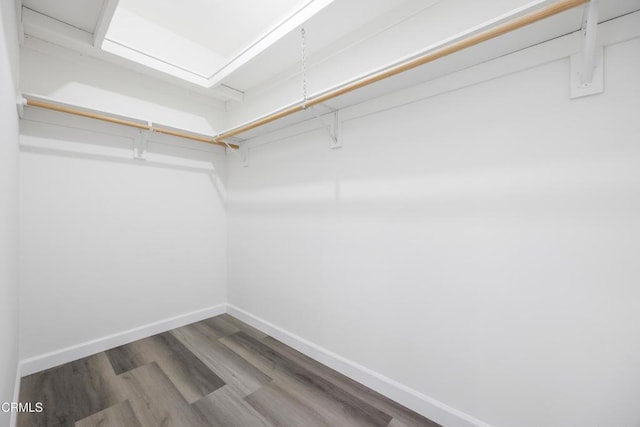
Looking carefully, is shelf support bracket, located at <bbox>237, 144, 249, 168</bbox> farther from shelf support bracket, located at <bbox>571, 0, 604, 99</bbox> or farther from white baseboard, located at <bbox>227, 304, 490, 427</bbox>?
shelf support bracket, located at <bbox>571, 0, 604, 99</bbox>

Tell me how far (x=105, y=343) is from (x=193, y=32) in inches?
106

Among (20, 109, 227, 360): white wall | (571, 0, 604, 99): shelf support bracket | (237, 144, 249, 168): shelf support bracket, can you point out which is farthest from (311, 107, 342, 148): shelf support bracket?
(20, 109, 227, 360): white wall

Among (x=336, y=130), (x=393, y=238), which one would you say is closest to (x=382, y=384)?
(x=393, y=238)

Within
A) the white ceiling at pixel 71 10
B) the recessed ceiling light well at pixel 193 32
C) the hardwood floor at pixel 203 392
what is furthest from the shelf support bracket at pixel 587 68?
the white ceiling at pixel 71 10

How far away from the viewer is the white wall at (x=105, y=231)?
184 cm

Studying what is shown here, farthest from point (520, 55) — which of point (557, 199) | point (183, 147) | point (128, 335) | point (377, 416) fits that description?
point (128, 335)

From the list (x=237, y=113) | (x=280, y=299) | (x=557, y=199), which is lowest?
(x=280, y=299)

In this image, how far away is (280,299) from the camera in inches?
92.7

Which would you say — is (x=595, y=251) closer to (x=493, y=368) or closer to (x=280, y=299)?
A: (x=493, y=368)

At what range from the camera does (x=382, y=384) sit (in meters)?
1.66

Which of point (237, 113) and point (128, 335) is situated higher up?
point (237, 113)

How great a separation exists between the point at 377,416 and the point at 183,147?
2.70 meters

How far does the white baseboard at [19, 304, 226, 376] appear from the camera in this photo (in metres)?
1.83

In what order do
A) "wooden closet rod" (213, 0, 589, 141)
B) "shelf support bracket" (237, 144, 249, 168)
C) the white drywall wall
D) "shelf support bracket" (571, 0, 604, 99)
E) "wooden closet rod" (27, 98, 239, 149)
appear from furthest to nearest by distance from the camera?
"shelf support bracket" (237, 144, 249, 168), the white drywall wall, "wooden closet rod" (27, 98, 239, 149), "shelf support bracket" (571, 0, 604, 99), "wooden closet rod" (213, 0, 589, 141)
